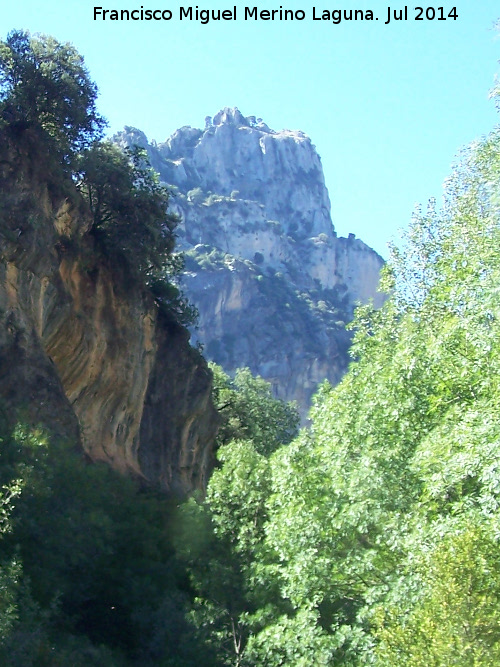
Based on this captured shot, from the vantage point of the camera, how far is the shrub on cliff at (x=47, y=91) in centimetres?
2573

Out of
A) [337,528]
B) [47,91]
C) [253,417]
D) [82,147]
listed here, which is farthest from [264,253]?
[337,528]

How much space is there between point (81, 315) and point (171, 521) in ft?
27.4

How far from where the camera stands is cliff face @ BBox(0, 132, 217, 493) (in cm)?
2123

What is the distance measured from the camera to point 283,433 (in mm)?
49094

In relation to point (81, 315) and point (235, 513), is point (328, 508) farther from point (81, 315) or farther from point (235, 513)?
point (81, 315)

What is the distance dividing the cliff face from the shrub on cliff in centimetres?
214

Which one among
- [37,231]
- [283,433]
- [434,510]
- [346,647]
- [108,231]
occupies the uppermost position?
[283,433]

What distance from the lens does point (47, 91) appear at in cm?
2681

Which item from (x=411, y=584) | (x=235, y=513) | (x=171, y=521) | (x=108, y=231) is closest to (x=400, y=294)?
(x=235, y=513)

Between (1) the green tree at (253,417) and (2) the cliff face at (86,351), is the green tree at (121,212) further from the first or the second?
(1) the green tree at (253,417)

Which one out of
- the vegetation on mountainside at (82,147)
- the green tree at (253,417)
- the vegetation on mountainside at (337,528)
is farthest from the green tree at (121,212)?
the green tree at (253,417)

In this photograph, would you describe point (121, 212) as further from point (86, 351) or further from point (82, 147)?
point (86, 351)

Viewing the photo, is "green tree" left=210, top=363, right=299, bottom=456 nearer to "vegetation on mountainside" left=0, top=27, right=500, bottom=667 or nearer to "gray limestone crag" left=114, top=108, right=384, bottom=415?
"vegetation on mountainside" left=0, top=27, right=500, bottom=667

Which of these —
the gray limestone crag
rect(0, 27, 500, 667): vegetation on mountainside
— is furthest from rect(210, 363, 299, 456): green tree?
the gray limestone crag
